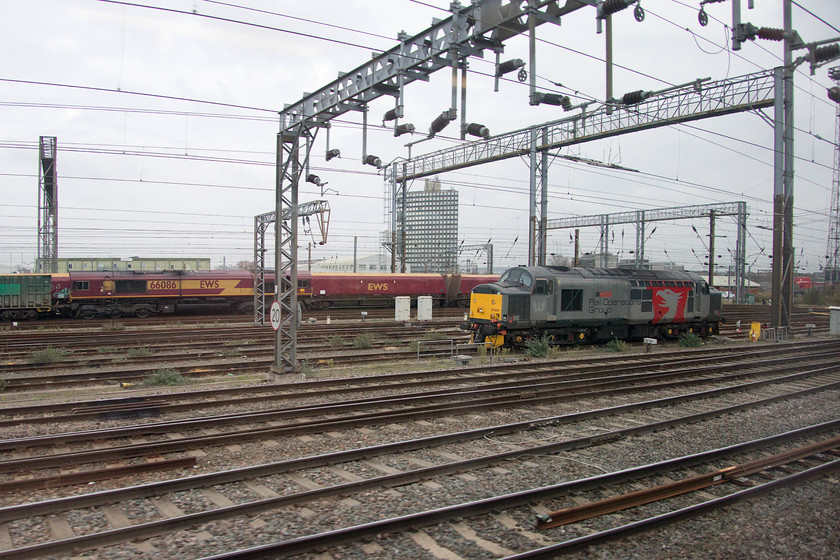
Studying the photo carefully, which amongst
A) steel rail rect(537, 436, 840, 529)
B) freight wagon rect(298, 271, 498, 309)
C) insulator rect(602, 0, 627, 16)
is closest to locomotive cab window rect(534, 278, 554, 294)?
steel rail rect(537, 436, 840, 529)

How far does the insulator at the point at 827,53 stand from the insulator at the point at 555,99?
510 inches

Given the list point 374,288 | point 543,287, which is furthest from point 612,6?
point 374,288

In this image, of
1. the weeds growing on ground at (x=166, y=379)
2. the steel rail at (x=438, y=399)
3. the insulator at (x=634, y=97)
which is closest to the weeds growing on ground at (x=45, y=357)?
the weeds growing on ground at (x=166, y=379)

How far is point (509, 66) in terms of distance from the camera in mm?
9297

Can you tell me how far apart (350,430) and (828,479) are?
22.1ft

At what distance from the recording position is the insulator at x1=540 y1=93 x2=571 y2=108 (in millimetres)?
9320

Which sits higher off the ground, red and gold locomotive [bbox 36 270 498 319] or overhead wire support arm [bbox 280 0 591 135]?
overhead wire support arm [bbox 280 0 591 135]

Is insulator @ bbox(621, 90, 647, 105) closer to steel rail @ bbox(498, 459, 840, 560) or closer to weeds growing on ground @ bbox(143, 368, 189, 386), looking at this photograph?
steel rail @ bbox(498, 459, 840, 560)

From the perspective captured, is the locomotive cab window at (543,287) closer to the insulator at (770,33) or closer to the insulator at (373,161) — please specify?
the insulator at (373,161)

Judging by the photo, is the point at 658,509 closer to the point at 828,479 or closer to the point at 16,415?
the point at 828,479

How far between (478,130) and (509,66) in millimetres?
1331

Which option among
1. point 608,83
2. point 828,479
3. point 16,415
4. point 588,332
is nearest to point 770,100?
point 588,332

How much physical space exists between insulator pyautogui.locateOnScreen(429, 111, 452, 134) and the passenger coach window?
9885 millimetres

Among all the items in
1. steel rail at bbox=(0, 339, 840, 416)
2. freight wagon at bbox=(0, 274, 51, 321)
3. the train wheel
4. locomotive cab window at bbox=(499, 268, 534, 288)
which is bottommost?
steel rail at bbox=(0, 339, 840, 416)
